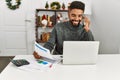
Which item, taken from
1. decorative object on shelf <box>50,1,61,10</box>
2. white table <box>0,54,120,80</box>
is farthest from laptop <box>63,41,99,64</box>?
decorative object on shelf <box>50,1,61,10</box>

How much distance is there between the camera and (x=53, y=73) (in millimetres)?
1565

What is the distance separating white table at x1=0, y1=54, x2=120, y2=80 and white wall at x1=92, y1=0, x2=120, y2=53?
136 centimetres

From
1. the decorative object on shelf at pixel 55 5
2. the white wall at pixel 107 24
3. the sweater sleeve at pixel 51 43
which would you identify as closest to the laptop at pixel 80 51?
the sweater sleeve at pixel 51 43

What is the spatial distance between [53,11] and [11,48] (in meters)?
1.47

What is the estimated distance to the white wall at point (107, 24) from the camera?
310 cm

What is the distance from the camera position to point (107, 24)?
355 cm

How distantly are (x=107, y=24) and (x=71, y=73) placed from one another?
7.30 feet

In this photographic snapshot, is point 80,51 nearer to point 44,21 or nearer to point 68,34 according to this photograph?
point 68,34

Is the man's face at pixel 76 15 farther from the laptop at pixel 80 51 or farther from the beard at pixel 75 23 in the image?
the laptop at pixel 80 51

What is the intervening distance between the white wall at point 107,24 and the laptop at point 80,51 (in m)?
1.37

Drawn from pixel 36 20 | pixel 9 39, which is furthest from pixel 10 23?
pixel 36 20

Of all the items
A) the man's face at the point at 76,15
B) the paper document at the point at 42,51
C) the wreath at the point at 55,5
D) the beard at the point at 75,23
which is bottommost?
the paper document at the point at 42,51

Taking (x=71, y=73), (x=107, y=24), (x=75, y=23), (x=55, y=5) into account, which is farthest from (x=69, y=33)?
(x=55, y=5)

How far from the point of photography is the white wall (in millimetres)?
3103
